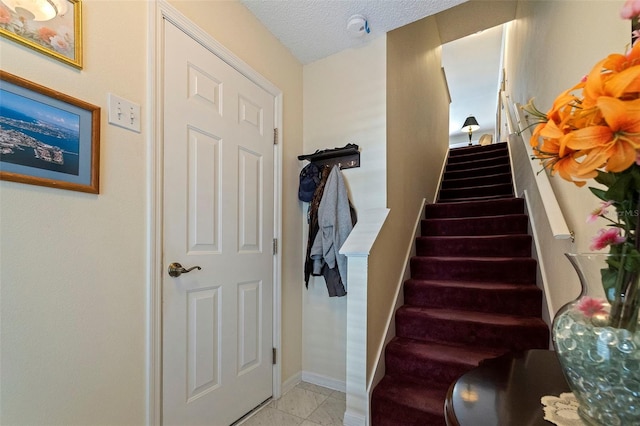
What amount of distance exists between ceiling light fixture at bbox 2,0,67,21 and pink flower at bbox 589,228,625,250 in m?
1.64

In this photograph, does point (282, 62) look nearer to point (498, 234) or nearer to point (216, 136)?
point (216, 136)

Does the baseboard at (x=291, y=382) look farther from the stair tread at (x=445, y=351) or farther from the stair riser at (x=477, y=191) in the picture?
the stair riser at (x=477, y=191)

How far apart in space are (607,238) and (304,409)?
1.89m

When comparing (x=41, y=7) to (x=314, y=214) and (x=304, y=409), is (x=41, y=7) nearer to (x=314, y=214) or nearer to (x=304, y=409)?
(x=314, y=214)

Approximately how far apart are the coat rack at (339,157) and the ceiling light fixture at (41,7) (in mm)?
1440

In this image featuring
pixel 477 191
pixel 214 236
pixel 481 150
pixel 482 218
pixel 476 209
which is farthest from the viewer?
pixel 481 150

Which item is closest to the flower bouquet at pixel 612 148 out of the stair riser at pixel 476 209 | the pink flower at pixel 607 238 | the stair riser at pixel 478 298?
the pink flower at pixel 607 238

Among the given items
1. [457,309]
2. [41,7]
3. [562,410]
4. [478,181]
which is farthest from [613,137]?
[478,181]

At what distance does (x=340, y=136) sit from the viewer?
2.21 meters

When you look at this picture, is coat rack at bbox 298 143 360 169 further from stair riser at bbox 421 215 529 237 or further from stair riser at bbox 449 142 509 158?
stair riser at bbox 449 142 509 158

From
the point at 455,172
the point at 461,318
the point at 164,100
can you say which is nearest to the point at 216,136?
the point at 164,100

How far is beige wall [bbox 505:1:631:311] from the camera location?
104 cm

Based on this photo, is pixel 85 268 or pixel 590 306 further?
pixel 85 268

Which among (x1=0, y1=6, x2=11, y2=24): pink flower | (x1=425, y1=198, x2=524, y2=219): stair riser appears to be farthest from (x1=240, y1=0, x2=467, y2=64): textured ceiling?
(x1=425, y1=198, x2=524, y2=219): stair riser
